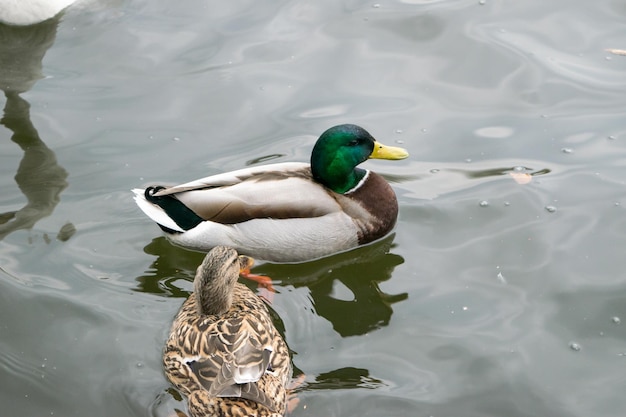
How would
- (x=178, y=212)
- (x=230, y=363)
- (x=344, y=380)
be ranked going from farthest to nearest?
(x=178, y=212) < (x=344, y=380) < (x=230, y=363)

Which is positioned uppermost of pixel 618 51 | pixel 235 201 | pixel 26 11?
pixel 26 11

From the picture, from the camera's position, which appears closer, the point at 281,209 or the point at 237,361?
the point at 237,361

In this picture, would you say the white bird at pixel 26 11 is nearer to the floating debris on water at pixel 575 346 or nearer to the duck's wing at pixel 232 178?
the duck's wing at pixel 232 178

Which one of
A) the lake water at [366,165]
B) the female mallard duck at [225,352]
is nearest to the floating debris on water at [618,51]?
the lake water at [366,165]

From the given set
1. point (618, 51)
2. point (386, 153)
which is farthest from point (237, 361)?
point (618, 51)

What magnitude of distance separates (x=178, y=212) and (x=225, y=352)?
1.72 metres

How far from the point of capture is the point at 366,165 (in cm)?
722

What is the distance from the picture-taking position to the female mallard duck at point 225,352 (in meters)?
4.55

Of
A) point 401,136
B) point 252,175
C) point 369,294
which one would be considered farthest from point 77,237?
point 401,136

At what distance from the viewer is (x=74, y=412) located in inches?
199

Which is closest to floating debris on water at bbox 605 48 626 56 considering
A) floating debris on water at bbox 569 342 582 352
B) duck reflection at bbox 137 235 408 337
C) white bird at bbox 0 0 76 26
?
duck reflection at bbox 137 235 408 337

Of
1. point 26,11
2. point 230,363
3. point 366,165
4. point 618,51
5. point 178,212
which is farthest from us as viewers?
point 26,11

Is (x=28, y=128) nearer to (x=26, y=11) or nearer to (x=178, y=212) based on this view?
(x=26, y=11)

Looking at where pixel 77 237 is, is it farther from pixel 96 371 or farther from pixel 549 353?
pixel 549 353
